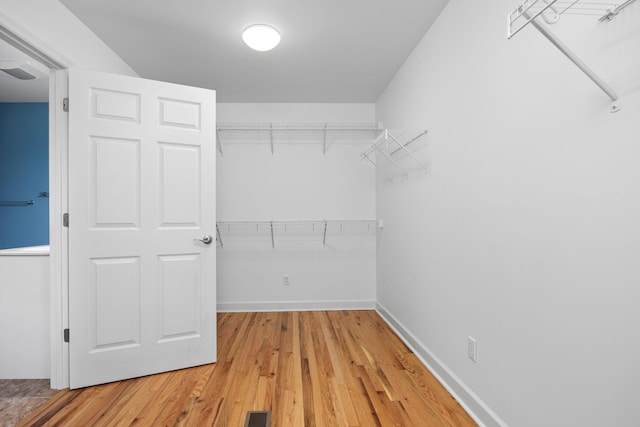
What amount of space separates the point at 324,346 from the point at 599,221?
2.04 meters

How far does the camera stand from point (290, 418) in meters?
1.60

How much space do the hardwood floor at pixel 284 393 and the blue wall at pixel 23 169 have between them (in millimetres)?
2636

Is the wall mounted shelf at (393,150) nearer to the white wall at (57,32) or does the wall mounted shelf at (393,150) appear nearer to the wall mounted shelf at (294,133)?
the wall mounted shelf at (294,133)

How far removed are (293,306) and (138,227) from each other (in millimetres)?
1947

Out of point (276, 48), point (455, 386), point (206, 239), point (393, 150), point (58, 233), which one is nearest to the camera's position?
point (455, 386)

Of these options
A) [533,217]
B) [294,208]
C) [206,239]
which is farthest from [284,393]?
[294,208]

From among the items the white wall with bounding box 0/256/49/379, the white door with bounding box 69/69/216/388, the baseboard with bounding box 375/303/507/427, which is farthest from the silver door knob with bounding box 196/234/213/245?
the baseboard with bounding box 375/303/507/427

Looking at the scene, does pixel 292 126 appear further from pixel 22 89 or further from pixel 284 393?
pixel 22 89

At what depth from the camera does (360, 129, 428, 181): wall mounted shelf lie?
235cm

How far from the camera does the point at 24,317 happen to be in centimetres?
196

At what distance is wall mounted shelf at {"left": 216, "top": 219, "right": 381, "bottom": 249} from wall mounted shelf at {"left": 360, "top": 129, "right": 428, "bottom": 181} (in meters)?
0.66

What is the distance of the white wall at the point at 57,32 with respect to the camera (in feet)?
5.17

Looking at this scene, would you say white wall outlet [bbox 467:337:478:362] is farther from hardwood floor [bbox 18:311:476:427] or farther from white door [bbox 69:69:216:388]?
white door [bbox 69:69:216:388]

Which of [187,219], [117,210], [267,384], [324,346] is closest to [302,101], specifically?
[187,219]
